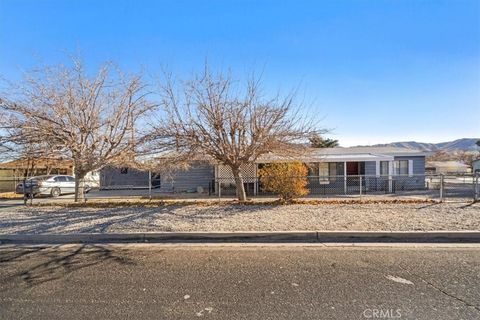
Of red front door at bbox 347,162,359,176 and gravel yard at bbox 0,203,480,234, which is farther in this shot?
red front door at bbox 347,162,359,176

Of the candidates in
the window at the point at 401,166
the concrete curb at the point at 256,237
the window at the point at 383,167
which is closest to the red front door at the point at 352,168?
the window at the point at 383,167

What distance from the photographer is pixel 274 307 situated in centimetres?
358

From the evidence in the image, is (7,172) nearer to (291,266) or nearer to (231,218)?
(231,218)

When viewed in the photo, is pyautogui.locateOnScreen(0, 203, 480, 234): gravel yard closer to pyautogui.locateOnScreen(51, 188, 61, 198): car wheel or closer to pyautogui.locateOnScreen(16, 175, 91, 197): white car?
pyautogui.locateOnScreen(16, 175, 91, 197): white car

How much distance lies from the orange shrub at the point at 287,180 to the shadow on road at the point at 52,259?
649 cm

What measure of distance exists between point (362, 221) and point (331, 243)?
73.0 inches

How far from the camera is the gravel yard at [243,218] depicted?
7422 millimetres

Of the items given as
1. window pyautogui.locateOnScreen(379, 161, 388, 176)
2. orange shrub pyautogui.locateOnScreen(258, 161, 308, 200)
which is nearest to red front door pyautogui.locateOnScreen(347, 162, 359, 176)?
window pyautogui.locateOnScreen(379, 161, 388, 176)

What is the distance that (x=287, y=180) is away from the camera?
1112 cm

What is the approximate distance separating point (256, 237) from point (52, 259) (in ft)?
12.8

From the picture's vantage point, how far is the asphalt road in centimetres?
350

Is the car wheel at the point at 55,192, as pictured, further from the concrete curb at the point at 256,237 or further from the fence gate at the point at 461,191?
the fence gate at the point at 461,191

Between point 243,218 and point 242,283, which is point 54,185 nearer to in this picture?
point 243,218

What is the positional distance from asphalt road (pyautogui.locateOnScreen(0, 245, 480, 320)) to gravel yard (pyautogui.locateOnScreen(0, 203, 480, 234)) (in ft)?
4.59
